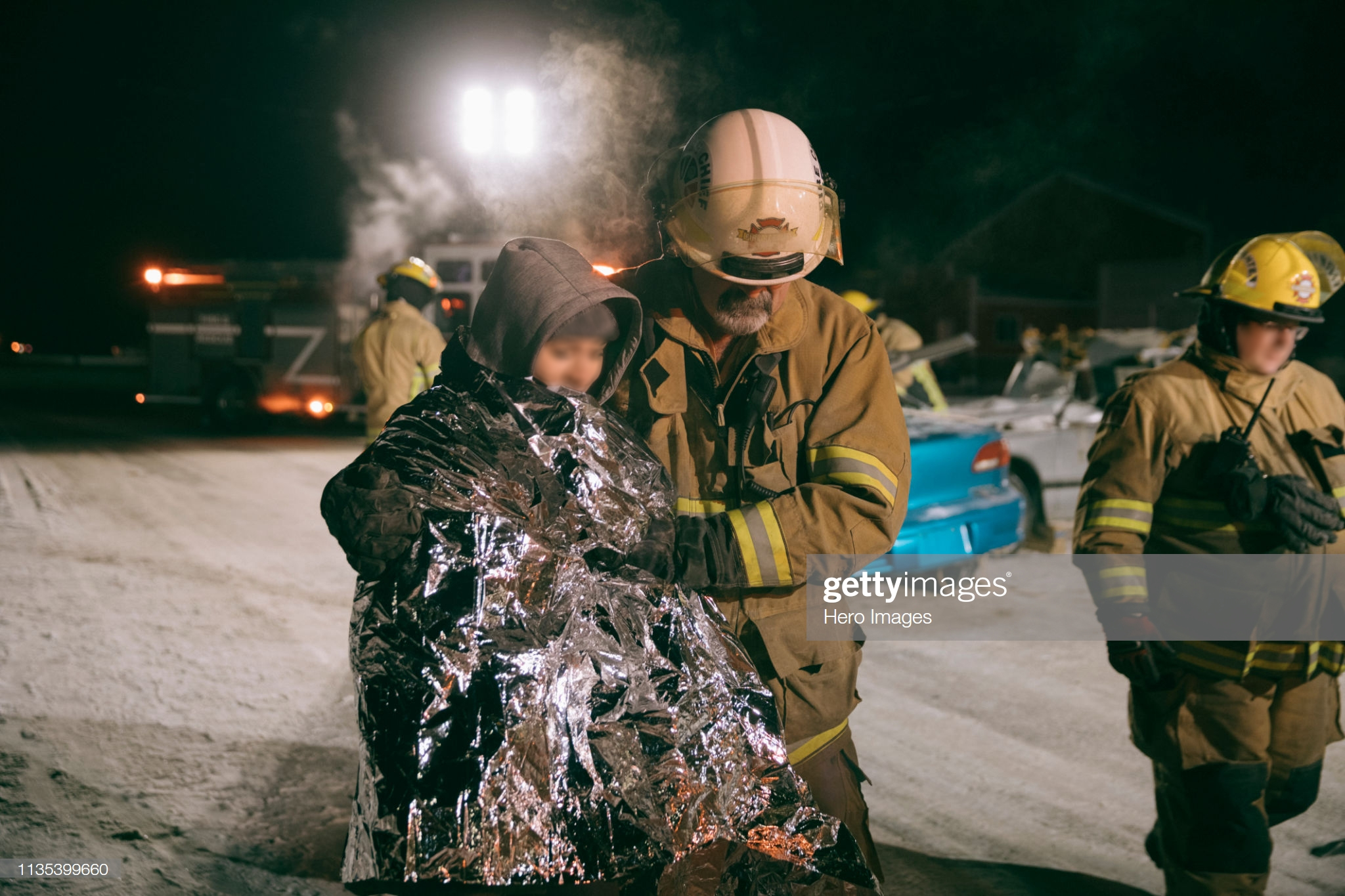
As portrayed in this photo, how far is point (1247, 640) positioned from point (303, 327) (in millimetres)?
14833

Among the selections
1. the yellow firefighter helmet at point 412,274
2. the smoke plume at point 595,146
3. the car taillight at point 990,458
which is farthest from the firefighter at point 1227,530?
the yellow firefighter helmet at point 412,274

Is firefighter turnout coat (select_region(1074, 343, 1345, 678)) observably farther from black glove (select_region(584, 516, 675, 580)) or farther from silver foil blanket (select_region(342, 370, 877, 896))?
black glove (select_region(584, 516, 675, 580))

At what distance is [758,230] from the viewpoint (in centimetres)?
183

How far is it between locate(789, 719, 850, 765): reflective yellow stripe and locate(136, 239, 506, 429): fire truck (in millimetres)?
13014

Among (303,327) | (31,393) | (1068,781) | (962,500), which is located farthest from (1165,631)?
(31,393)

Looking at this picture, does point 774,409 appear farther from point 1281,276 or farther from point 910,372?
point 910,372

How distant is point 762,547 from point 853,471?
0.74 feet

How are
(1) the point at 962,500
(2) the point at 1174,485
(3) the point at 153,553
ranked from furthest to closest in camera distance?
(3) the point at 153,553 → (1) the point at 962,500 → (2) the point at 1174,485

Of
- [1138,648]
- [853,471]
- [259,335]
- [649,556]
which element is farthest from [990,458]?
[259,335]

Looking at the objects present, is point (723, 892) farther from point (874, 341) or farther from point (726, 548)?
point (874, 341)

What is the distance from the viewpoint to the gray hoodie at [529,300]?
1699 millimetres

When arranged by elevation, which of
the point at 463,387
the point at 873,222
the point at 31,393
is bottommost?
the point at 31,393

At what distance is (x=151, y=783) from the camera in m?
3.24

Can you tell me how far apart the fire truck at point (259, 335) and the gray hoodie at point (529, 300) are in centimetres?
1271
